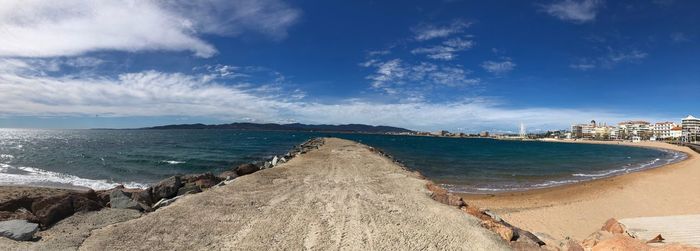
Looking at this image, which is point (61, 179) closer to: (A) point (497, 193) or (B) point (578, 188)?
(A) point (497, 193)

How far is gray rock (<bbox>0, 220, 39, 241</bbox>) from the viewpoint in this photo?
6.27 m

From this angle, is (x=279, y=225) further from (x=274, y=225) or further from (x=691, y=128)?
(x=691, y=128)

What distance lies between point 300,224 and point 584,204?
47.2ft

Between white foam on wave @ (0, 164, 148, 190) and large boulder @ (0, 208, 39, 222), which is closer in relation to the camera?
large boulder @ (0, 208, 39, 222)

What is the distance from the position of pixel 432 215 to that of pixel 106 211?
279 inches

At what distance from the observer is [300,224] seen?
7707 mm

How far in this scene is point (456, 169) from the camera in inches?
1172

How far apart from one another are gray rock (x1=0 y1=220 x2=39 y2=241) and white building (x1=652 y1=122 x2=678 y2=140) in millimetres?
195077

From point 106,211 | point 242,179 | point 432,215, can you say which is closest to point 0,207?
point 106,211

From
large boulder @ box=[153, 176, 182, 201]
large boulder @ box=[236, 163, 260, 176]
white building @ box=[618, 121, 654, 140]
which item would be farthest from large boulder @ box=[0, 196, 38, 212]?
white building @ box=[618, 121, 654, 140]

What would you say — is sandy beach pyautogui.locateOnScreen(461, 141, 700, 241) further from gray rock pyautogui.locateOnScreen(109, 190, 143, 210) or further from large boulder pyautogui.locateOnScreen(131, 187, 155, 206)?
large boulder pyautogui.locateOnScreen(131, 187, 155, 206)

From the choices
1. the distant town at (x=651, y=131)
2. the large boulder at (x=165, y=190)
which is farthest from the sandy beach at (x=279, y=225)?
the distant town at (x=651, y=131)

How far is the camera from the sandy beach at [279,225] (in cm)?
650

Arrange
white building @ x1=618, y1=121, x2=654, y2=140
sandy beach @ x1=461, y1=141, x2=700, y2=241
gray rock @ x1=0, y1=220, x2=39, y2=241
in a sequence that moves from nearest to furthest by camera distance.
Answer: gray rock @ x1=0, y1=220, x2=39, y2=241 < sandy beach @ x1=461, y1=141, x2=700, y2=241 < white building @ x1=618, y1=121, x2=654, y2=140
